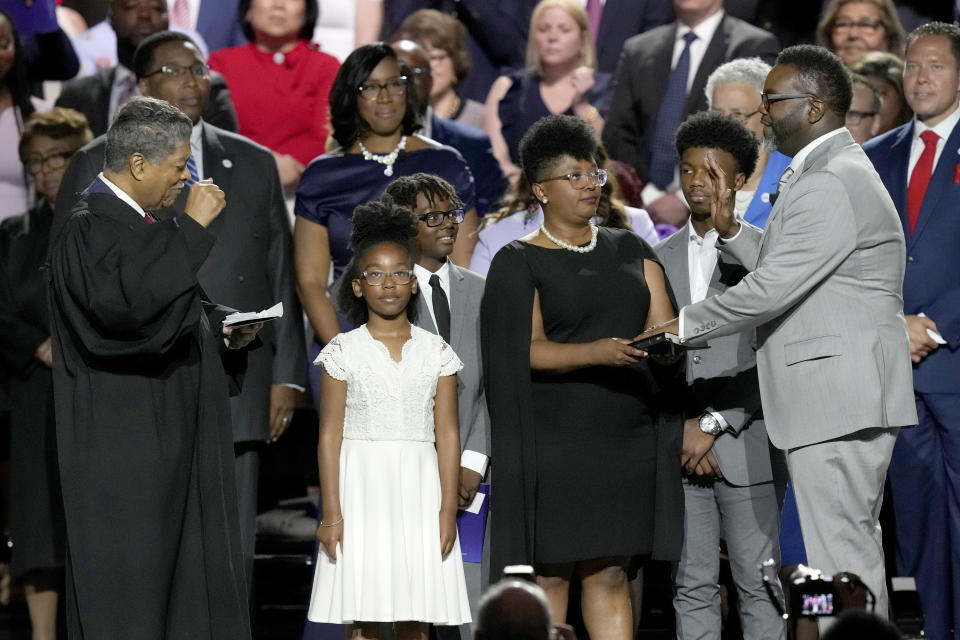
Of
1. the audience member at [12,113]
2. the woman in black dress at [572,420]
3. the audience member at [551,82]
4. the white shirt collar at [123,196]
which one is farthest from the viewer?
the audience member at [551,82]

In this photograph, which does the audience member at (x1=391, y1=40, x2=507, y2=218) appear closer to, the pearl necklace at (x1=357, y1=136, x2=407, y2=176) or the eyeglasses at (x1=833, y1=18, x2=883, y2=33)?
the pearl necklace at (x1=357, y1=136, x2=407, y2=176)

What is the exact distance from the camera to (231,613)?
14.6ft

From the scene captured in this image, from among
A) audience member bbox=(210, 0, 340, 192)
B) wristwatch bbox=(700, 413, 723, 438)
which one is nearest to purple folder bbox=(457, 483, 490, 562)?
wristwatch bbox=(700, 413, 723, 438)

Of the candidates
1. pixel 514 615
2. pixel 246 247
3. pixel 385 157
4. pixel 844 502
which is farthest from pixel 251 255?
pixel 514 615

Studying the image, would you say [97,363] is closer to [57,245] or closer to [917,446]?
[57,245]

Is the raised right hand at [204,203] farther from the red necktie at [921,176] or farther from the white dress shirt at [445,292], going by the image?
the red necktie at [921,176]

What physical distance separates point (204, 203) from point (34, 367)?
6.18 ft

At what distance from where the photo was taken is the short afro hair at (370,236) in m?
4.80

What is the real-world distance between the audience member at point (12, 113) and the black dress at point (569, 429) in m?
3.00

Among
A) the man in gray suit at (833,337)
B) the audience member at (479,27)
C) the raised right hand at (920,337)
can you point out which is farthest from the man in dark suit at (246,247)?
the raised right hand at (920,337)

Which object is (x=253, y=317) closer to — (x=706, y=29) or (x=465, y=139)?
(x=465, y=139)

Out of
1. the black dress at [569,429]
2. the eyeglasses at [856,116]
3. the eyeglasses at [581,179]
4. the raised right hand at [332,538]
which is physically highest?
the eyeglasses at [856,116]

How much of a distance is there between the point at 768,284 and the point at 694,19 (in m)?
2.98

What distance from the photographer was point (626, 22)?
25.0 ft
